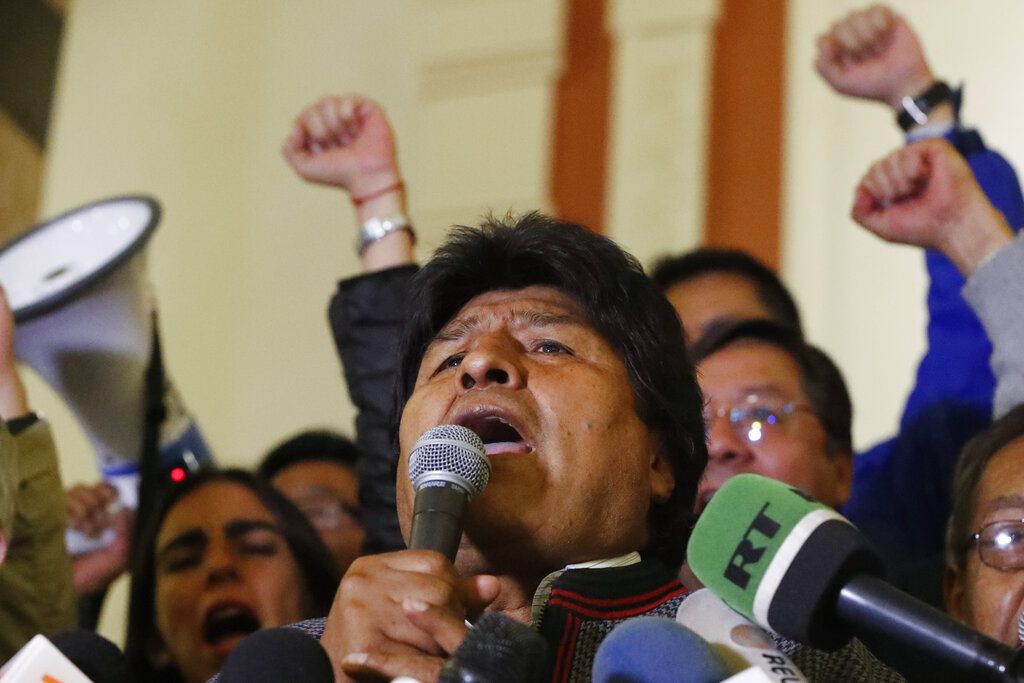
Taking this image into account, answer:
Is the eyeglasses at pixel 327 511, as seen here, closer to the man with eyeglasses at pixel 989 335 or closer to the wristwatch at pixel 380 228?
the wristwatch at pixel 380 228

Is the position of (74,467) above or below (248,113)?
below

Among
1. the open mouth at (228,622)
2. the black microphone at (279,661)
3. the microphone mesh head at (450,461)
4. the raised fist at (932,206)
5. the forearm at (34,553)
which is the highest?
the raised fist at (932,206)

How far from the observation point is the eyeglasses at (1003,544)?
6.22ft

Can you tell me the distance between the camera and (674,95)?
4.88 metres

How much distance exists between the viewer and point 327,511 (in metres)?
2.94

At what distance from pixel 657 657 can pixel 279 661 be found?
30 centimetres

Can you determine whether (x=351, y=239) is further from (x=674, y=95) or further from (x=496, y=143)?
(x=674, y=95)

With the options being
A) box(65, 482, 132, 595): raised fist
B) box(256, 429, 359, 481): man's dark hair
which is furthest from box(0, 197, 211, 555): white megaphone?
box(256, 429, 359, 481): man's dark hair

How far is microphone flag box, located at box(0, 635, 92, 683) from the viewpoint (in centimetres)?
123

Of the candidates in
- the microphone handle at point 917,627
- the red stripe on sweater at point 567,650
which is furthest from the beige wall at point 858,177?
the microphone handle at point 917,627

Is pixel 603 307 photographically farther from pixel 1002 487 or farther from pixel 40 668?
pixel 40 668

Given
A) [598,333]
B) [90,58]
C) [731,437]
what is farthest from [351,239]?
[598,333]

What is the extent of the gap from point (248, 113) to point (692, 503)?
13.0 feet

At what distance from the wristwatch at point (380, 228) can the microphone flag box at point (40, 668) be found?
4.26 ft
